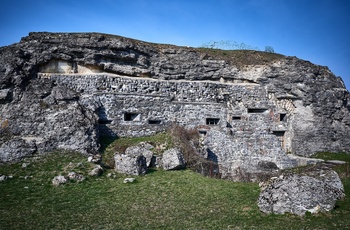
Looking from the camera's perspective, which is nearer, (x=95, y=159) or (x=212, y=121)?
(x=95, y=159)

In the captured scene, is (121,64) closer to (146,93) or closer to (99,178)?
(146,93)

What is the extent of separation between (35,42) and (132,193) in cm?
1144

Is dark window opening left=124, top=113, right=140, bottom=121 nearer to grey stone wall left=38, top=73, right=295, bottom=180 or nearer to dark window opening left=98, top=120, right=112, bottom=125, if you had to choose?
grey stone wall left=38, top=73, right=295, bottom=180

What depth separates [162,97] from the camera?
1770 cm

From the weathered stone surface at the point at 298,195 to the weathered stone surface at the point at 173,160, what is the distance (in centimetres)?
498

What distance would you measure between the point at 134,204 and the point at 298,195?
5.09 m

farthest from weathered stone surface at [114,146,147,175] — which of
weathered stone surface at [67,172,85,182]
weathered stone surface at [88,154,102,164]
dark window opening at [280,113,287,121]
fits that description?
dark window opening at [280,113,287,121]

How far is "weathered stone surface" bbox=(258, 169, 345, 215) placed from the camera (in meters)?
8.25

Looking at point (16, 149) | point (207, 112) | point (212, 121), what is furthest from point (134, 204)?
point (212, 121)

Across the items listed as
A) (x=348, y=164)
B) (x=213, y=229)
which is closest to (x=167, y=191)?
(x=213, y=229)

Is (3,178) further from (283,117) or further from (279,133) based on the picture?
(283,117)

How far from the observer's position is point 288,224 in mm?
7680

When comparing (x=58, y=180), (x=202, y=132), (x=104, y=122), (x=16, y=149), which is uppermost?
(x=104, y=122)

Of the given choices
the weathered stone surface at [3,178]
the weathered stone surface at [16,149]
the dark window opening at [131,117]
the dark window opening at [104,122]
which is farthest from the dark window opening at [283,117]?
the weathered stone surface at [3,178]
